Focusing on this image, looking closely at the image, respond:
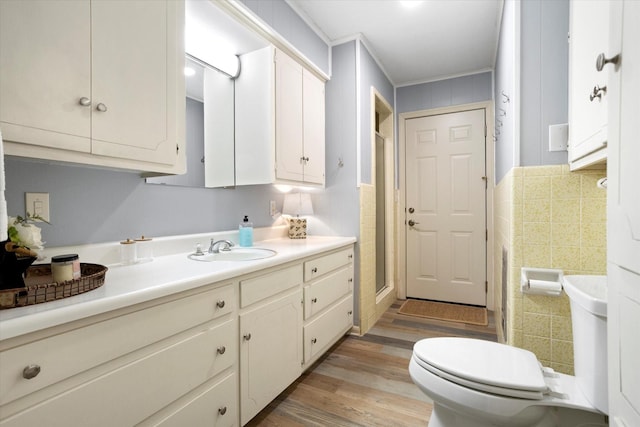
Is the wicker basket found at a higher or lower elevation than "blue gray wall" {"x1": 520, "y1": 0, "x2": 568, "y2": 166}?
lower

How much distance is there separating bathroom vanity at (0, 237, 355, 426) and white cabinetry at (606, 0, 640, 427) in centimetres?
117

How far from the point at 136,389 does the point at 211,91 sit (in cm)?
163

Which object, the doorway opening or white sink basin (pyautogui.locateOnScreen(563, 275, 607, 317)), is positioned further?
the doorway opening

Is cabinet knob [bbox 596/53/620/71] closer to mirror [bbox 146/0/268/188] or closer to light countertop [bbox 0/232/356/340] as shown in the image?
light countertop [bbox 0/232/356/340]

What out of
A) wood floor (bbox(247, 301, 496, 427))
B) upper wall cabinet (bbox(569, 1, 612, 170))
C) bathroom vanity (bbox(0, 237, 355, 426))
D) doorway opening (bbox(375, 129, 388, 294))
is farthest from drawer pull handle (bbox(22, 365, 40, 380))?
doorway opening (bbox(375, 129, 388, 294))

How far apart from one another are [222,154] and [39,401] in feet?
5.01

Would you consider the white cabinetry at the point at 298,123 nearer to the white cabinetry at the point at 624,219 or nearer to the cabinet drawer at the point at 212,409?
the cabinet drawer at the point at 212,409

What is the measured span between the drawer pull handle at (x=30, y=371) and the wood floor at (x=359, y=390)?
109 centimetres

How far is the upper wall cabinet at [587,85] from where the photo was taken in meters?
0.99

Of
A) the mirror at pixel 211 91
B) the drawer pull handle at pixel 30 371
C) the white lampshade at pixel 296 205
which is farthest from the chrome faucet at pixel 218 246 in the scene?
the drawer pull handle at pixel 30 371

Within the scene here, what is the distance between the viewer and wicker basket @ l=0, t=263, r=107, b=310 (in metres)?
0.75

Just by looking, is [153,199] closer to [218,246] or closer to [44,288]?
[218,246]

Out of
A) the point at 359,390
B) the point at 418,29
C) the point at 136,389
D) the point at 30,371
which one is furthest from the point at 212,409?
the point at 418,29

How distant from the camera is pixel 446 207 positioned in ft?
11.3
